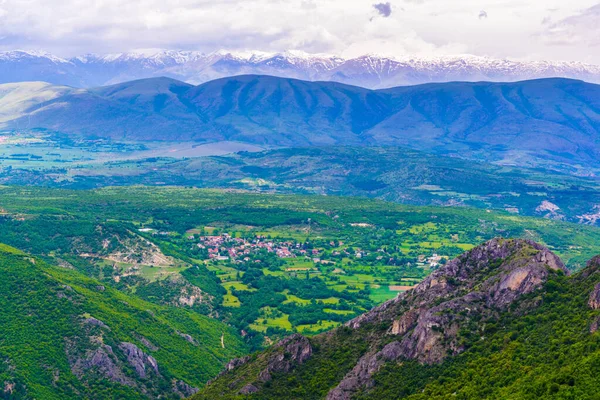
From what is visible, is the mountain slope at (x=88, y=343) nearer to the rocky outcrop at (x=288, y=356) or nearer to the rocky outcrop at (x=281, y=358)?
the rocky outcrop at (x=281, y=358)

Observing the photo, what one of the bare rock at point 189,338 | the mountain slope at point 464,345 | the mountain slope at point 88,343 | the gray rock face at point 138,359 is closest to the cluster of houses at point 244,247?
the mountain slope at point 88,343

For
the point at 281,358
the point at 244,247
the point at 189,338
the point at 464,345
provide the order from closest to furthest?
the point at 464,345, the point at 281,358, the point at 189,338, the point at 244,247

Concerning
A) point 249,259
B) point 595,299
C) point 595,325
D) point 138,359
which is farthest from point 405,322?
point 249,259

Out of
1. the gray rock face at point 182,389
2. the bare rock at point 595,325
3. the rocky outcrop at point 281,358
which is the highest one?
the bare rock at point 595,325

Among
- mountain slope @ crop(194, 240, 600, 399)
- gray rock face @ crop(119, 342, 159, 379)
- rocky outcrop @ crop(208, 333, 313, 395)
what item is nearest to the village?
gray rock face @ crop(119, 342, 159, 379)

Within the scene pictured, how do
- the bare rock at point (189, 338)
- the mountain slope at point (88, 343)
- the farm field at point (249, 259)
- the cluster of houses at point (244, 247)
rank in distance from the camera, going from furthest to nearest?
the cluster of houses at point (244, 247)
the farm field at point (249, 259)
the bare rock at point (189, 338)
the mountain slope at point (88, 343)

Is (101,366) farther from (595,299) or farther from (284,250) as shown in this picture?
(284,250)
